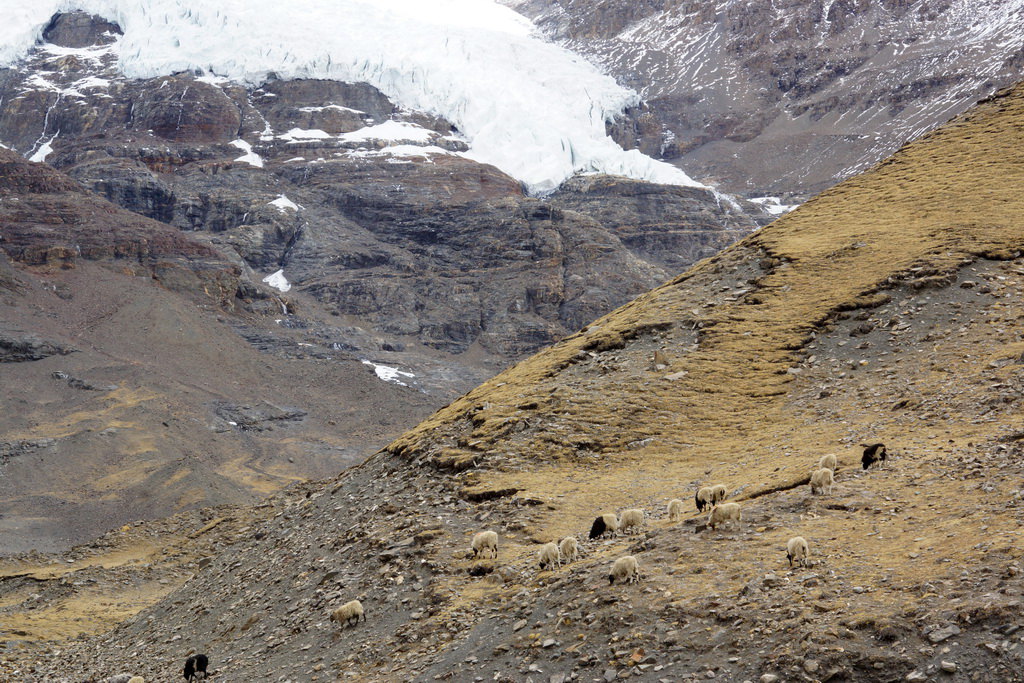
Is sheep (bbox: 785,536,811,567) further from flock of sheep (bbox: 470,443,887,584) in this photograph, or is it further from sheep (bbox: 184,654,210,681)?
sheep (bbox: 184,654,210,681)

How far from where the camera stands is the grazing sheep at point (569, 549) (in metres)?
17.7

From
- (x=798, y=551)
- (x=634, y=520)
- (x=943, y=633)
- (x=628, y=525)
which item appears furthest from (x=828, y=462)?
(x=943, y=633)

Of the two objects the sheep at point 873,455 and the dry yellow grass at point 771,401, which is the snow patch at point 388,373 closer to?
the dry yellow grass at point 771,401

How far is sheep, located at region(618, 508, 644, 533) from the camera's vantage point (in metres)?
18.6

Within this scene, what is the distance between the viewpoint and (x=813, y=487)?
57.7ft

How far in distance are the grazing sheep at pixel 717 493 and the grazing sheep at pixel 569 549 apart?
112 inches

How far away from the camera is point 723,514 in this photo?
668 inches

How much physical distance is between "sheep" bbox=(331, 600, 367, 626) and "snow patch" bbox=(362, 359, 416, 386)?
16331cm

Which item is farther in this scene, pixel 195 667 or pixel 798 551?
pixel 195 667

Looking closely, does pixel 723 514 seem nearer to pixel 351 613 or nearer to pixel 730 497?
pixel 730 497

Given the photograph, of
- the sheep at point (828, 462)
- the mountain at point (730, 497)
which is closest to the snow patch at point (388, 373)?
the mountain at point (730, 497)

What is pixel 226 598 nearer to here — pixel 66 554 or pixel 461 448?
pixel 461 448

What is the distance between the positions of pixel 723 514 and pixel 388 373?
17245cm

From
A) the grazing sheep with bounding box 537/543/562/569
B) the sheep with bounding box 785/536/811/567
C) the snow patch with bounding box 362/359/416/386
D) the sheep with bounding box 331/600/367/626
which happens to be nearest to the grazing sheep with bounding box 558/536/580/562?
the grazing sheep with bounding box 537/543/562/569
